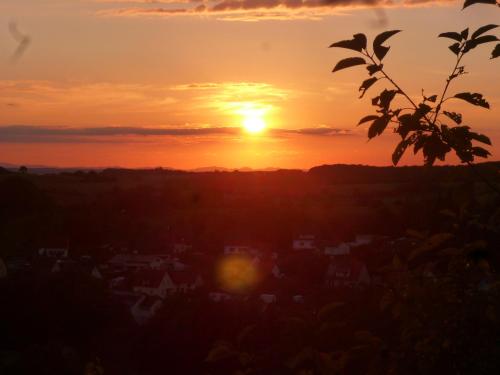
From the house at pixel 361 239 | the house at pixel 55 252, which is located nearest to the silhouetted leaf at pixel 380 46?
the house at pixel 55 252

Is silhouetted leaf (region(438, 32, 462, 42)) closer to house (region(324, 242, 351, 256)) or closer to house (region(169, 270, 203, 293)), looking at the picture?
house (region(169, 270, 203, 293))

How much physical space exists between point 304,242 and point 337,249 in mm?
4594

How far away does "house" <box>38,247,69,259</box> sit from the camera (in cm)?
2854

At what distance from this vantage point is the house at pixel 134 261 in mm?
29553

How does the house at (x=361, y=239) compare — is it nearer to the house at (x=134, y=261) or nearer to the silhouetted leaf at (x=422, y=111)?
the house at (x=134, y=261)

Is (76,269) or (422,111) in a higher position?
(76,269)

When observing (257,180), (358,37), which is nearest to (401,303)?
(358,37)

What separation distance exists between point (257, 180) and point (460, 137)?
56459mm

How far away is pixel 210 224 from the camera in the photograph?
41.1 meters

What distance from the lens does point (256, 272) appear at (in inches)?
1046

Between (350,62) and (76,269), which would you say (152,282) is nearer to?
(76,269)

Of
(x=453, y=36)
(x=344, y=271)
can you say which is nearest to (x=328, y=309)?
(x=453, y=36)

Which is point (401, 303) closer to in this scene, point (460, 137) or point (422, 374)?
point (422, 374)

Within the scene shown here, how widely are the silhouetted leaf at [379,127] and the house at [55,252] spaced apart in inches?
1067
